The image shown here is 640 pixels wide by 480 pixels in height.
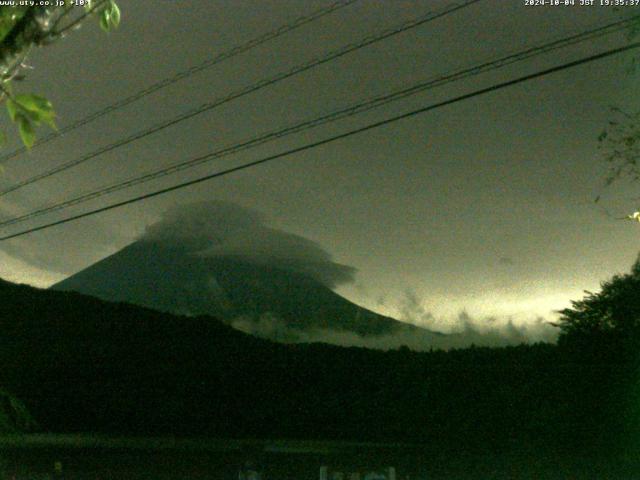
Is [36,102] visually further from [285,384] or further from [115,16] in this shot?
[285,384]

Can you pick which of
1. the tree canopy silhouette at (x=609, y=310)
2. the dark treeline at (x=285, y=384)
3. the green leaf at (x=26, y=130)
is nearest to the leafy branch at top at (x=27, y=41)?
the green leaf at (x=26, y=130)

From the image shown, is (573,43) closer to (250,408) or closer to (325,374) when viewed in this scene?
(325,374)

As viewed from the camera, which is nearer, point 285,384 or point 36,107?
point 36,107

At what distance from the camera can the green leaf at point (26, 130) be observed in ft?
8.95

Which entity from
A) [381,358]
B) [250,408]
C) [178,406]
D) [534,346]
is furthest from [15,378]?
[534,346]

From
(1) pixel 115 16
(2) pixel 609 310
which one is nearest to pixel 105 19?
(1) pixel 115 16

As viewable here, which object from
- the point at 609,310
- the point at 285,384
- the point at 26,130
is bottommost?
the point at 26,130

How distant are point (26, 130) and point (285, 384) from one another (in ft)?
52.4

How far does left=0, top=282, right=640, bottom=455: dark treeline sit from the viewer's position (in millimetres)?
13836

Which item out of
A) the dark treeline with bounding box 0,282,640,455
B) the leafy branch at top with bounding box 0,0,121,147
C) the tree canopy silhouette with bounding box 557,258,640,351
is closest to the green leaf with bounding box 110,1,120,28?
the leafy branch at top with bounding box 0,0,121,147

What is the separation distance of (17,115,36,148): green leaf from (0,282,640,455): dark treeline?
39.4 ft

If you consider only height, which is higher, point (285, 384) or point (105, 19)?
point (285, 384)

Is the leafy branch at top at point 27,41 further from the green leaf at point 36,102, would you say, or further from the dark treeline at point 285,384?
the dark treeline at point 285,384

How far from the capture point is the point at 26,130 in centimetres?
274
